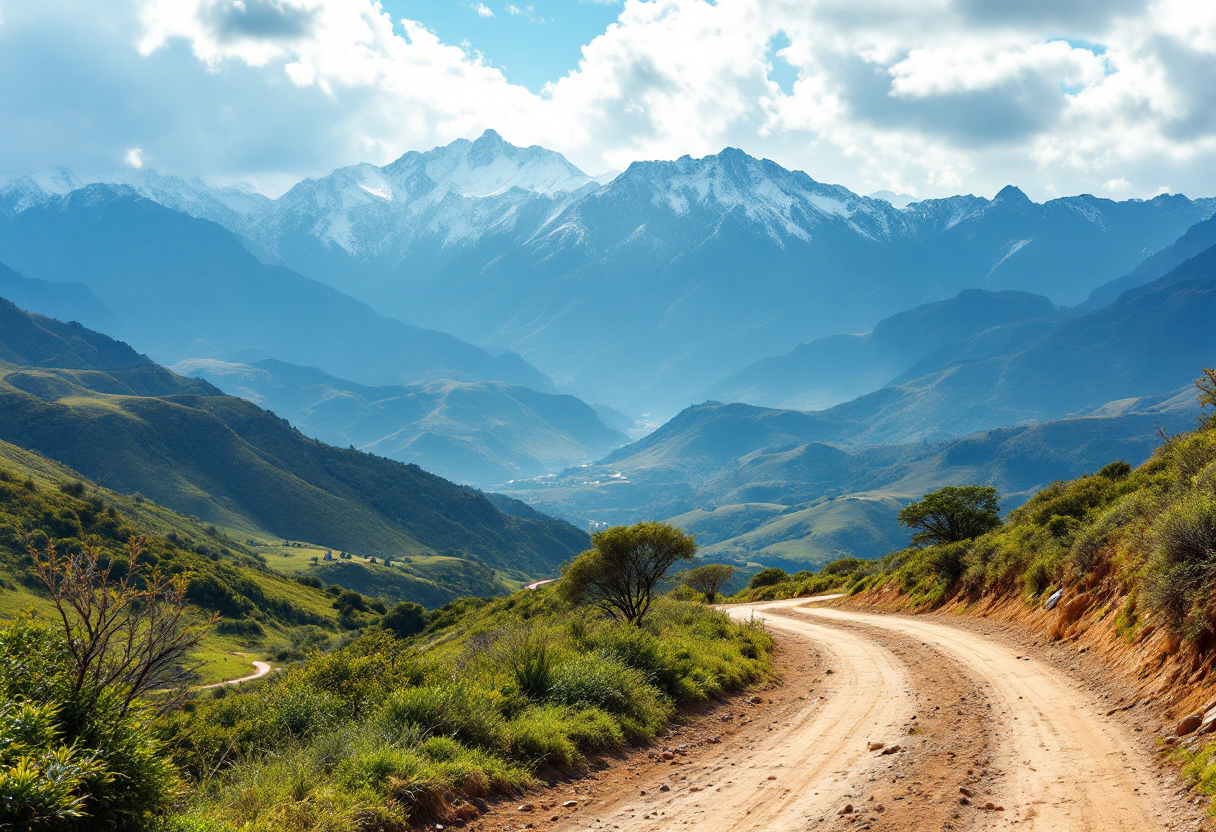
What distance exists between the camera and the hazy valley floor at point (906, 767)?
8273mm

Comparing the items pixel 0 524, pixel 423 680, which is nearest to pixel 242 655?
pixel 0 524

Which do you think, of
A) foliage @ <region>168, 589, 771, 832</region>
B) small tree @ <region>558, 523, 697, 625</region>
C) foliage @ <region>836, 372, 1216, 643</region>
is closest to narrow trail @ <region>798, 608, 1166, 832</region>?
foliage @ <region>836, 372, 1216, 643</region>

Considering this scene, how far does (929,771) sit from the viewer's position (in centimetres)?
976

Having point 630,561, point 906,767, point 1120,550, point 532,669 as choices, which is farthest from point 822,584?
point 906,767

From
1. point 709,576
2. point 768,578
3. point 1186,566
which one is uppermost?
point 1186,566

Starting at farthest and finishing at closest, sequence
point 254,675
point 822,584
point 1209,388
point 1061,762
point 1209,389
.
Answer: point 254,675
point 822,584
point 1209,388
point 1209,389
point 1061,762

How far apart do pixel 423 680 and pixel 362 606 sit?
5624 inches

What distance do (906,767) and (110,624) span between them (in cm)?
1003

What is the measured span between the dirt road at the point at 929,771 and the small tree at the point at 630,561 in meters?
8.98

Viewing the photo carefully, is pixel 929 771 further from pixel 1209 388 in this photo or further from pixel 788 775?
pixel 1209 388

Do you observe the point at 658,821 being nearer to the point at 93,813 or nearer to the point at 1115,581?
the point at 93,813

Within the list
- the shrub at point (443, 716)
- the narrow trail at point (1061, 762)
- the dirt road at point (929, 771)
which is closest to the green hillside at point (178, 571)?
the shrub at point (443, 716)

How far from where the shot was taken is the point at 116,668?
24.7ft

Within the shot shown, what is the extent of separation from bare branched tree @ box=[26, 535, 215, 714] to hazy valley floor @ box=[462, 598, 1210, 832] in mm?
4246
